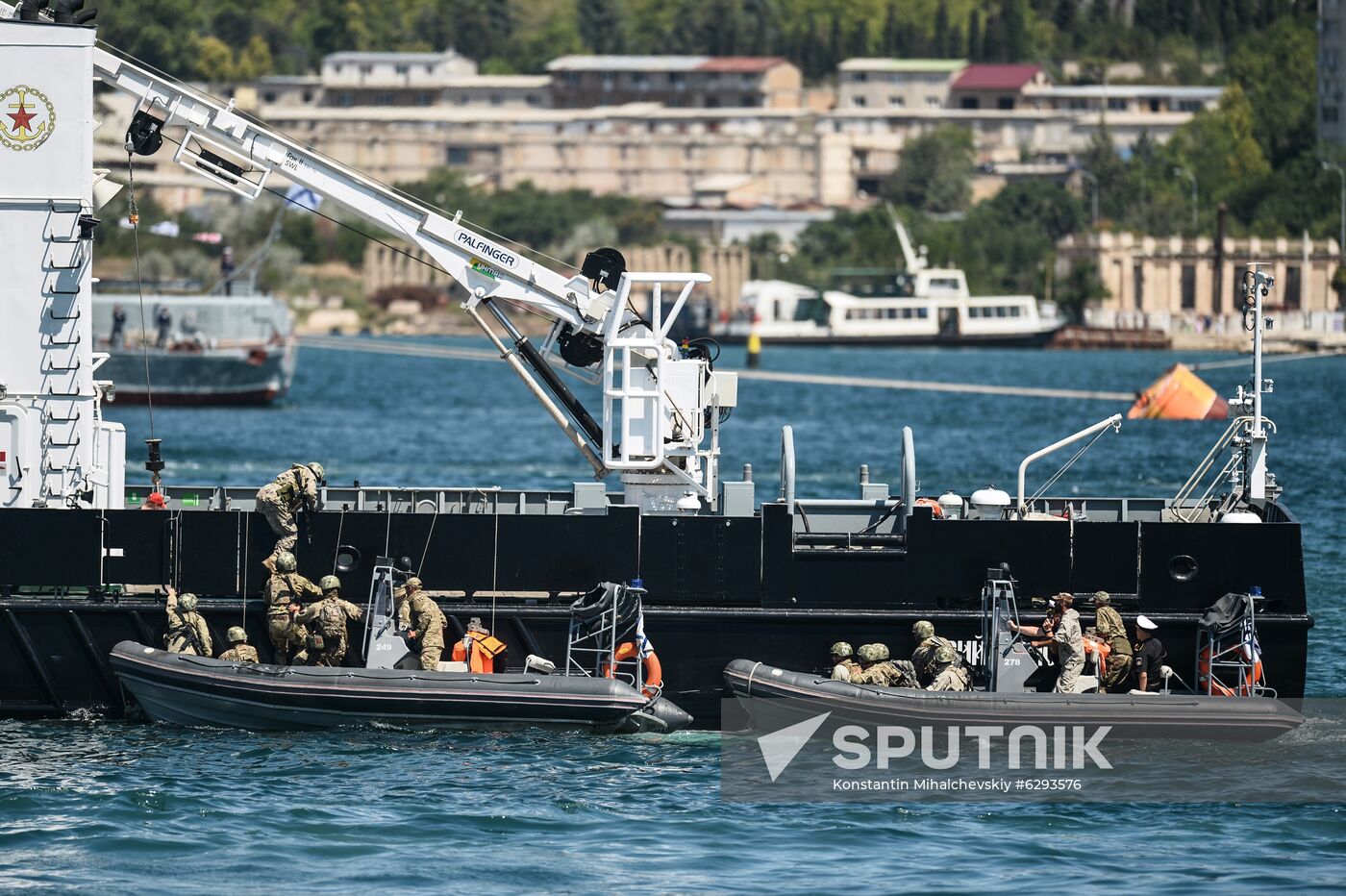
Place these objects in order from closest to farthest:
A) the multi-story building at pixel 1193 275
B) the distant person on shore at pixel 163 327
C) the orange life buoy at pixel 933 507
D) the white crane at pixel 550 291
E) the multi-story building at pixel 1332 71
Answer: the orange life buoy at pixel 933 507 → the white crane at pixel 550 291 → the distant person on shore at pixel 163 327 → the multi-story building at pixel 1193 275 → the multi-story building at pixel 1332 71

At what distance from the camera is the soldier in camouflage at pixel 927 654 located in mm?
20745

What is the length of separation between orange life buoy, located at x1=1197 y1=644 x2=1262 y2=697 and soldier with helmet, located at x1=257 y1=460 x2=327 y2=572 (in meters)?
8.46

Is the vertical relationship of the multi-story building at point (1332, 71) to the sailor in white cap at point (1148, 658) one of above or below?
above

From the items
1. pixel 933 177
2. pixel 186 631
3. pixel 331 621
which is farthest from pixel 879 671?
pixel 933 177

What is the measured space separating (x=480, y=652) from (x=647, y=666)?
158cm

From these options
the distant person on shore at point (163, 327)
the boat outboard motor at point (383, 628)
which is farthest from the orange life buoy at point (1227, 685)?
the distant person on shore at point (163, 327)

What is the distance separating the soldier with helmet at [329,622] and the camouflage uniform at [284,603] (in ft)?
0.36

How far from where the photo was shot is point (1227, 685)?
20969 mm

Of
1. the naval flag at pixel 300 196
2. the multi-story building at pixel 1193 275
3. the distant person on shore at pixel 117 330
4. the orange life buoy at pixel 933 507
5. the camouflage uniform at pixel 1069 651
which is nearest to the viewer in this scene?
the camouflage uniform at pixel 1069 651

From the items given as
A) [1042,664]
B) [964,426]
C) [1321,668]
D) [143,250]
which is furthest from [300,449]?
[143,250]

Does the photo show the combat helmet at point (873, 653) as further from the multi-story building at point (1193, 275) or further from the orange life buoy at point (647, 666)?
the multi-story building at point (1193, 275)

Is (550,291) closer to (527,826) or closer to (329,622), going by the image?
(329,622)

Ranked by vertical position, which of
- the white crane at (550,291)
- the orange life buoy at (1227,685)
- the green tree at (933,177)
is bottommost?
the orange life buoy at (1227,685)

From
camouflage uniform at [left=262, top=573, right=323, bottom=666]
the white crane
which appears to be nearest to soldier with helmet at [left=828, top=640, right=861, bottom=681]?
the white crane
